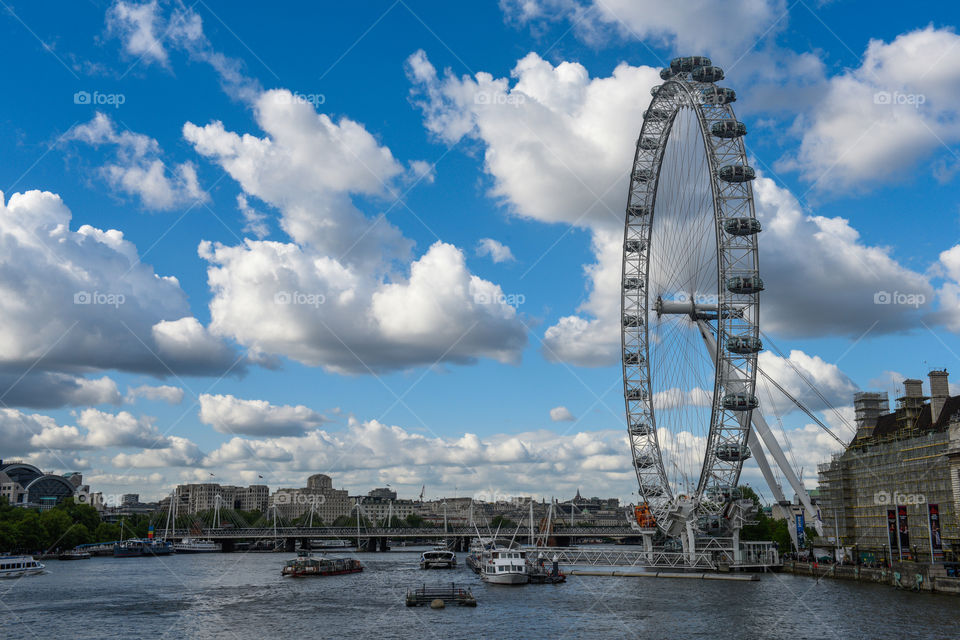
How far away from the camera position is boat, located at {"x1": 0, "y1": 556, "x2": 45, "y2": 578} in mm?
103625

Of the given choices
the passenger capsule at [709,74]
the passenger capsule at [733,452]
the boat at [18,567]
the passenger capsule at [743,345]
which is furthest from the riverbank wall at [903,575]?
the boat at [18,567]

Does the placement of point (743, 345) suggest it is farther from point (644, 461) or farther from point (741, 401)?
point (644, 461)

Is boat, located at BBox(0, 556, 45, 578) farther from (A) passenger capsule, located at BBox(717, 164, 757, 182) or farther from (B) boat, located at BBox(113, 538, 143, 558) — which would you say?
(A) passenger capsule, located at BBox(717, 164, 757, 182)

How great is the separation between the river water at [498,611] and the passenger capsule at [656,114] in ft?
154

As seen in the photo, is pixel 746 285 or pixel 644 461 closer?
pixel 746 285

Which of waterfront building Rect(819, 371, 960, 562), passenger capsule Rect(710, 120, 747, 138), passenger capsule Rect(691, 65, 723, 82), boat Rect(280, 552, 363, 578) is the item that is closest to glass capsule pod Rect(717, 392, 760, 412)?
waterfront building Rect(819, 371, 960, 562)

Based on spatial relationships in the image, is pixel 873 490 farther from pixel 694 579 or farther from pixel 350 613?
pixel 350 613

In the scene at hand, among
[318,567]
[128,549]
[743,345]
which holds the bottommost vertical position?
[128,549]

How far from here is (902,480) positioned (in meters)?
81.2

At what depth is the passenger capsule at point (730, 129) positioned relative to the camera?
79.2 m

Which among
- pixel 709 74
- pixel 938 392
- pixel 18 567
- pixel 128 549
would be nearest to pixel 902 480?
pixel 938 392

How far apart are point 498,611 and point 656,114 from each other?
5454cm

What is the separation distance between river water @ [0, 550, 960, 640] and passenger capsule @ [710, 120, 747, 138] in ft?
131

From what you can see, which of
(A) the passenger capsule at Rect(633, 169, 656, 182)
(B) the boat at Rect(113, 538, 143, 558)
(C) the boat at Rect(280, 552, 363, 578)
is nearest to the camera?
(A) the passenger capsule at Rect(633, 169, 656, 182)
